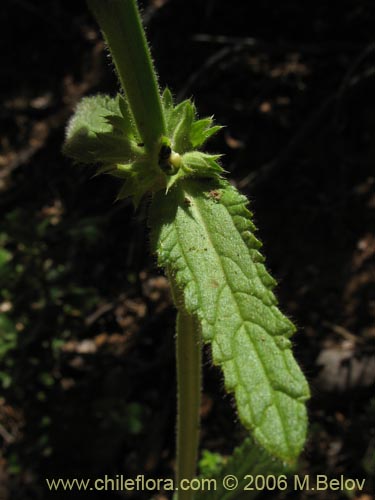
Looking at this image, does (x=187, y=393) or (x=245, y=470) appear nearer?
(x=187, y=393)

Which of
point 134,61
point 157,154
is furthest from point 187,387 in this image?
point 134,61

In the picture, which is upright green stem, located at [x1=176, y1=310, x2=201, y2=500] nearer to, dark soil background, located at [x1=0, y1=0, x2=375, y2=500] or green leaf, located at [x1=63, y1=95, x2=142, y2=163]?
green leaf, located at [x1=63, y1=95, x2=142, y2=163]

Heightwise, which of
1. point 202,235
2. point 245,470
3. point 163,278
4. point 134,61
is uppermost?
point 163,278

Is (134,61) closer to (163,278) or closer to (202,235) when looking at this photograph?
(202,235)

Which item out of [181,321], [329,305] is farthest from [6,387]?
[329,305]

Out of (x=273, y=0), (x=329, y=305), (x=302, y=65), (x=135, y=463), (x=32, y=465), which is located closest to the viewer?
(x=32, y=465)

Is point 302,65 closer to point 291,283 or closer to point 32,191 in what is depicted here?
point 291,283

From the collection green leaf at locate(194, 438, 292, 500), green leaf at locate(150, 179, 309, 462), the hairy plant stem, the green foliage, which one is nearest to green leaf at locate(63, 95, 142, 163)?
the green foliage
